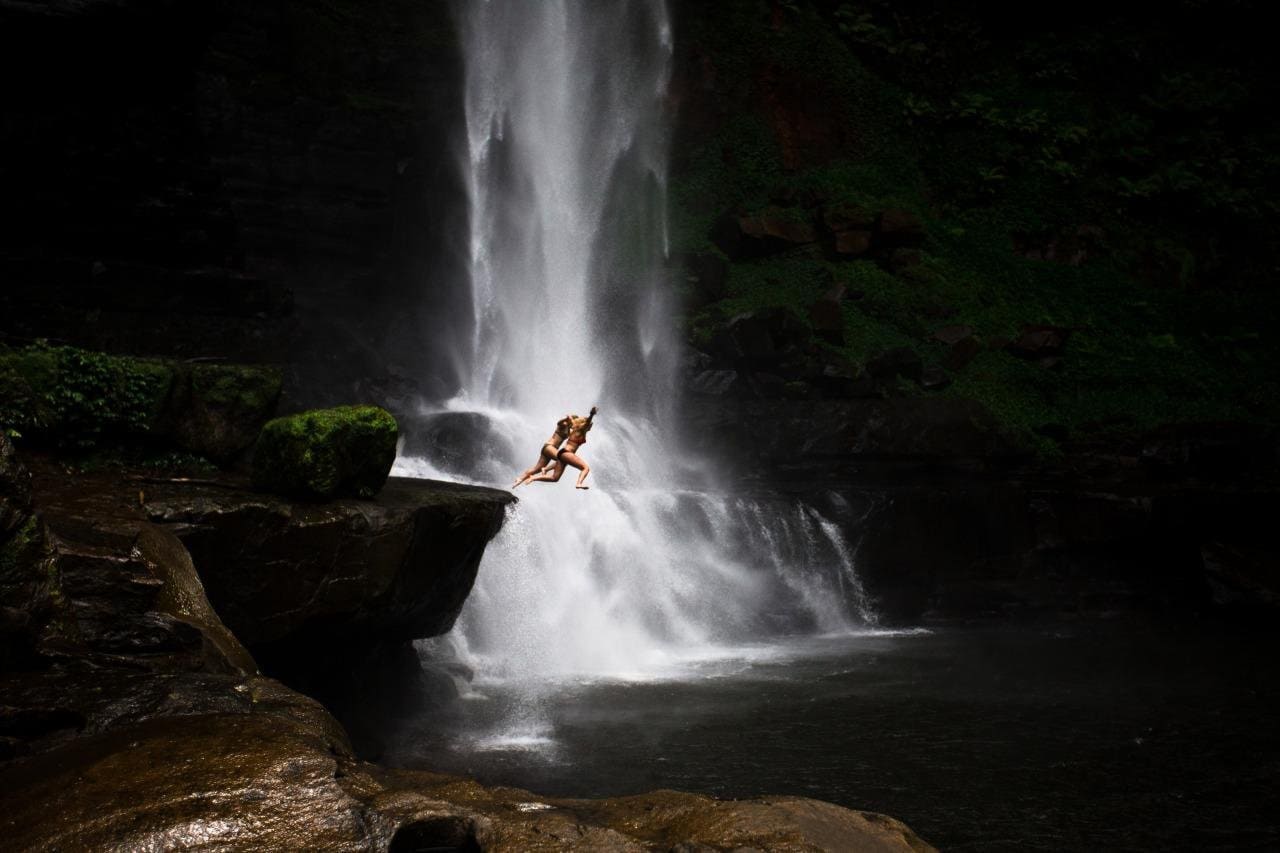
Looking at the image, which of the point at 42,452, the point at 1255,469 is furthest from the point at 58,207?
→ the point at 1255,469

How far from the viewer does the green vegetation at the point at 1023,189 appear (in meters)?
24.5

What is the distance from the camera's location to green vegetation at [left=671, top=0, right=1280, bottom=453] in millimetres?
24500

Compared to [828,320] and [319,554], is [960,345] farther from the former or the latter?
[319,554]

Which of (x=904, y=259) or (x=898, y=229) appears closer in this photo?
(x=904, y=259)

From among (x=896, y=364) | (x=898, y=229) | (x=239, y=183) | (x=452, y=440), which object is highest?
(x=239, y=183)

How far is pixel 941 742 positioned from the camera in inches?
378

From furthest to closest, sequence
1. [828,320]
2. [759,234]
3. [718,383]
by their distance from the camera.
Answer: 1. [759,234]
2. [828,320]
3. [718,383]

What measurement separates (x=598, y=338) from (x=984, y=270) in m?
11.6

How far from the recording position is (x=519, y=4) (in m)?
28.5

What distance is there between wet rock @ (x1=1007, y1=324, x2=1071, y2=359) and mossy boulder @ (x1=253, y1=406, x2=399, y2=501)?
19720mm

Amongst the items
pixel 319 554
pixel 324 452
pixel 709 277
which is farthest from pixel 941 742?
pixel 709 277

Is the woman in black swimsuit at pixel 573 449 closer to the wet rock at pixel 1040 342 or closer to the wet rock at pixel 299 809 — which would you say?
the wet rock at pixel 299 809

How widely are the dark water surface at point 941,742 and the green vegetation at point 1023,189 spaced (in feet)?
34.8

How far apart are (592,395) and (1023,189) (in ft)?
51.8
